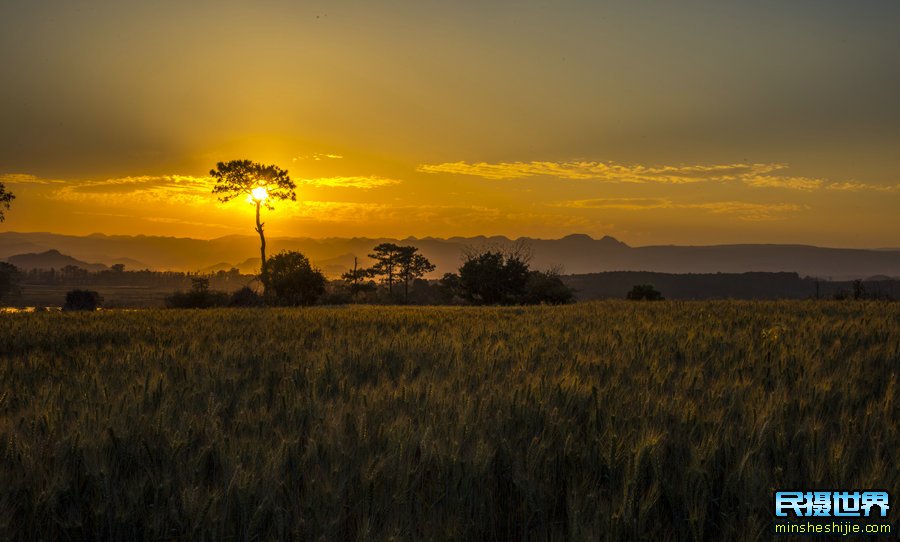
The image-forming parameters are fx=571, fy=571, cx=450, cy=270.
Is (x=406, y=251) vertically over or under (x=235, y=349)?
over

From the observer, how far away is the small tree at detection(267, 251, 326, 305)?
156ft

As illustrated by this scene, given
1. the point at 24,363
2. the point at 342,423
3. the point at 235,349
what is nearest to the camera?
the point at 342,423

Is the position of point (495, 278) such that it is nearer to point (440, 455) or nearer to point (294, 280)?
point (294, 280)

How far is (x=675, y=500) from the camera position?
9.21 ft

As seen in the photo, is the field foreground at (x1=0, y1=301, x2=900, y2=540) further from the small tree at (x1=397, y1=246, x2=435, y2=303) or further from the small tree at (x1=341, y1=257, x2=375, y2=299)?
the small tree at (x1=397, y1=246, x2=435, y2=303)

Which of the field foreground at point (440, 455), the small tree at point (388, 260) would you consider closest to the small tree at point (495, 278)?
the field foreground at point (440, 455)

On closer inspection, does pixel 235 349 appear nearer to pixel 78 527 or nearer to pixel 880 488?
pixel 78 527

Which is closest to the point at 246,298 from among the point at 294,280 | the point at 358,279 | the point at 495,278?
the point at 294,280

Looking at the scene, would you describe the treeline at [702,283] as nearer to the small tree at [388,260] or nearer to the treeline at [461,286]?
the small tree at [388,260]

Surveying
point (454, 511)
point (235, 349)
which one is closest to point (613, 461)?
point (454, 511)

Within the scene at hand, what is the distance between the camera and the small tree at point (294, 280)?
47438 mm

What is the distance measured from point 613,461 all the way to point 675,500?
344mm

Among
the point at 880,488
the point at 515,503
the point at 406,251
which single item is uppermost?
the point at 406,251

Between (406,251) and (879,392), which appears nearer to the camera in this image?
(879,392)
